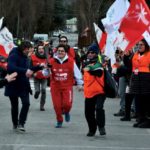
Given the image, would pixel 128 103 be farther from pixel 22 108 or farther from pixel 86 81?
pixel 22 108

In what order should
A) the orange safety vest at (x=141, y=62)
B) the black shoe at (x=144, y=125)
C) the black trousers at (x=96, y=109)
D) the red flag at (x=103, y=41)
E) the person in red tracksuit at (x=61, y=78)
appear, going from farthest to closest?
the red flag at (x=103, y=41) → the black shoe at (x=144, y=125) → the person in red tracksuit at (x=61, y=78) → the orange safety vest at (x=141, y=62) → the black trousers at (x=96, y=109)

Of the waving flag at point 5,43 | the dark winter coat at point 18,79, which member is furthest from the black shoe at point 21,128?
the waving flag at point 5,43

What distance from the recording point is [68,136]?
453 inches

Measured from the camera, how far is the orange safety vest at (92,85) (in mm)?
11297

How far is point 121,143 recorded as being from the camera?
35.5ft

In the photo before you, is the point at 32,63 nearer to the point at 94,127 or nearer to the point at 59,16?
the point at 94,127

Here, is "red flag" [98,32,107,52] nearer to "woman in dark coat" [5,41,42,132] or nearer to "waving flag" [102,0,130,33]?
"waving flag" [102,0,130,33]

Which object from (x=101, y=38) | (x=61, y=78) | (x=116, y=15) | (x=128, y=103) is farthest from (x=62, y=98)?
(x=101, y=38)

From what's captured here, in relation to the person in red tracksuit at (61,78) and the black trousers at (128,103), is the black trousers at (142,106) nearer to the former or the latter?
the black trousers at (128,103)

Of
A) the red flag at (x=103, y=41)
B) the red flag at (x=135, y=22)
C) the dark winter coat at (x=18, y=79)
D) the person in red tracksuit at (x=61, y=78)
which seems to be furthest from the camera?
the red flag at (x=103, y=41)

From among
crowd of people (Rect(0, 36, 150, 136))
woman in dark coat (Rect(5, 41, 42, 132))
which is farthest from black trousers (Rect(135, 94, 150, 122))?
woman in dark coat (Rect(5, 41, 42, 132))

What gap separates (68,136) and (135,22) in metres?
2.32

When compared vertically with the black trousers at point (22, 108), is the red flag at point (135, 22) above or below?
above

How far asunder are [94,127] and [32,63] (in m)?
4.80
